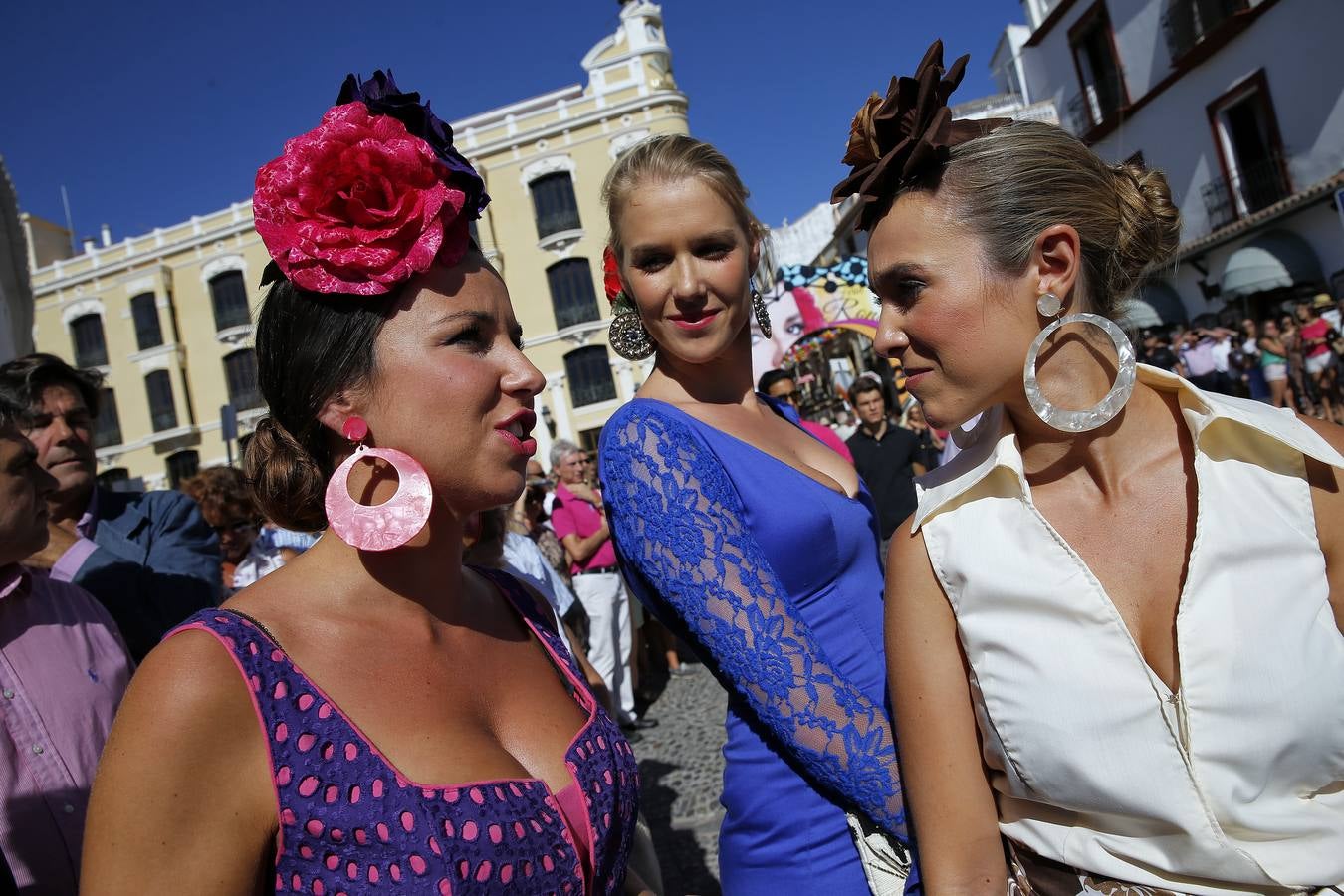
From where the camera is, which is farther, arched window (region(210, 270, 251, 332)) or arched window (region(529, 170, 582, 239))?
arched window (region(210, 270, 251, 332))

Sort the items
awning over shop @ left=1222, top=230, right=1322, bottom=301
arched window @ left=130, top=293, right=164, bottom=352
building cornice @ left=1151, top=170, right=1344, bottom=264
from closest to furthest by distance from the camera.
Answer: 1. building cornice @ left=1151, top=170, right=1344, bottom=264
2. awning over shop @ left=1222, top=230, right=1322, bottom=301
3. arched window @ left=130, top=293, right=164, bottom=352

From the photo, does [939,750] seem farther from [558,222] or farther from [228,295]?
[228,295]

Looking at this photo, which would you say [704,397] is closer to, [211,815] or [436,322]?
[436,322]

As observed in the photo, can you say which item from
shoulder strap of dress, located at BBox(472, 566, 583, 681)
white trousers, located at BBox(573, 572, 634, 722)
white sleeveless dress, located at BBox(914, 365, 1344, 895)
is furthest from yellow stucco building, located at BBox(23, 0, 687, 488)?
white sleeveless dress, located at BBox(914, 365, 1344, 895)

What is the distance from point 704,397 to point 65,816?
1.80 meters

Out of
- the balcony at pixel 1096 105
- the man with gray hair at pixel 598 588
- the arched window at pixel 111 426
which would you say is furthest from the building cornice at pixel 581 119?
the man with gray hair at pixel 598 588

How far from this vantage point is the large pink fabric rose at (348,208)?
4.98ft

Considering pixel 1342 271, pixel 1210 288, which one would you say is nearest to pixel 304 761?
pixel 1342 271

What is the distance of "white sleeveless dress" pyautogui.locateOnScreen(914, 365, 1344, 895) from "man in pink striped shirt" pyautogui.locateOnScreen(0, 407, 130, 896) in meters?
2.09

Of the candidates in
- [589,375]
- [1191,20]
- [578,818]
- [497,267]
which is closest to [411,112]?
[578,818]

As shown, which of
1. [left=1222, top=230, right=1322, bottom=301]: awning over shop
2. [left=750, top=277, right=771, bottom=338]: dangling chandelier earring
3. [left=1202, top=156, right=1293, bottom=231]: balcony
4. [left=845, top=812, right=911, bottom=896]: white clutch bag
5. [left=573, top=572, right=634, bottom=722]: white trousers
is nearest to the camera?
[left=845, top=812, right=911, bottom=896]: white clutch bag

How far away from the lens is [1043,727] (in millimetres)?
1392

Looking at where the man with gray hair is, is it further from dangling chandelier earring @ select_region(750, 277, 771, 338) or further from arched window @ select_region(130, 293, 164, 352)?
arched window @ select_region(130, 293, 164, 352)

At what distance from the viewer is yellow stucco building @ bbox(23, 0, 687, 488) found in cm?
2675
